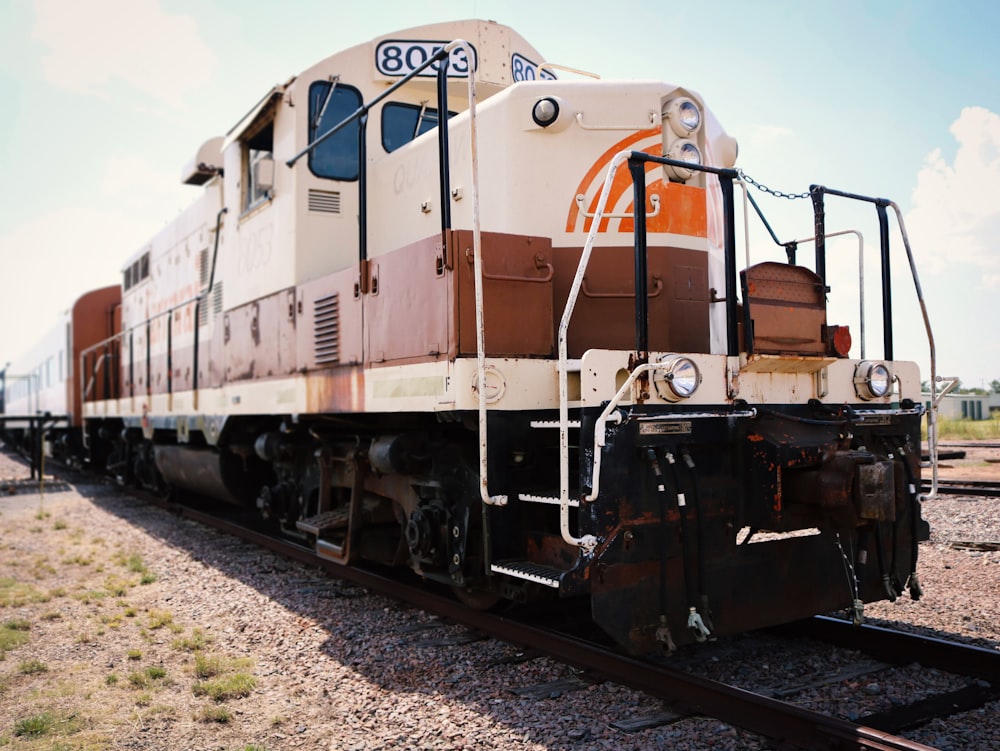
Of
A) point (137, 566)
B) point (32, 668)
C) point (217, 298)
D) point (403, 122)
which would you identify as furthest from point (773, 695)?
point (217, 298)

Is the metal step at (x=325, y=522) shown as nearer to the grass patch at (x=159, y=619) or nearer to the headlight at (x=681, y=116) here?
the grass patch at (x=159, y=619)

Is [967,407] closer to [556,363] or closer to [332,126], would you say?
[332,126]

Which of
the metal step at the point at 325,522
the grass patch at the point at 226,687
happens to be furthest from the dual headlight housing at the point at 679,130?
the grass patch at the point at 226,687

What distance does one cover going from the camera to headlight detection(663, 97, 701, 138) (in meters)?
4.64

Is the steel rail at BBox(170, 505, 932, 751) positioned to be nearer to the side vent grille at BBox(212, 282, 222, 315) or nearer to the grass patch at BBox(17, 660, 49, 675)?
the grass patch at BBox(17, 660, 49, 675)

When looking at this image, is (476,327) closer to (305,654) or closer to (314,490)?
(305,654)

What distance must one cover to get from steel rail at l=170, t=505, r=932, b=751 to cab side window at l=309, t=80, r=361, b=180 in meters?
3.07

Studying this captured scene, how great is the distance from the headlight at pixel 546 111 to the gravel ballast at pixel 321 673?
289 centimetres

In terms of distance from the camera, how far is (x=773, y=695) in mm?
3686

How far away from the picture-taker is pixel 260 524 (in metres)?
9.31

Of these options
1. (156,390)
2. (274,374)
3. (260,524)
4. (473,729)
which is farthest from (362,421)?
(156,390)

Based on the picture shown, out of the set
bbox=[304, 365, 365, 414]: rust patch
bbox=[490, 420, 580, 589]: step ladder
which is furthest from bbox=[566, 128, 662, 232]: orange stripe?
bbox=[304, 365, 365, 414]: rust patch

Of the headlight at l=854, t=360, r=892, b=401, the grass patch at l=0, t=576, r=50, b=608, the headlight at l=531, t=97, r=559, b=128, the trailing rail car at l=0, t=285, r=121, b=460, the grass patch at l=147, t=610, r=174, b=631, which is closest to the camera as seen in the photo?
the headlight at l=854, t=360, r=892, b=401

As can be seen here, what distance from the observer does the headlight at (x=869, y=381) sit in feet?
14.7
